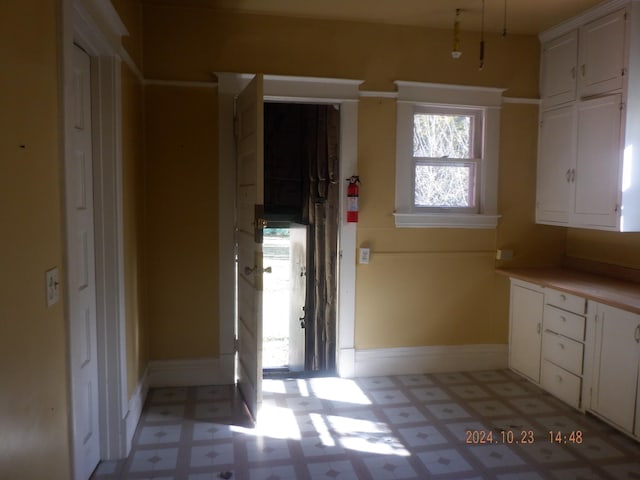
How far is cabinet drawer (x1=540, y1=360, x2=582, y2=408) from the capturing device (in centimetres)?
325

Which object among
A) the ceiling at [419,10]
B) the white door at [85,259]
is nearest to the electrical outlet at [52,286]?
the white door at [85,259]

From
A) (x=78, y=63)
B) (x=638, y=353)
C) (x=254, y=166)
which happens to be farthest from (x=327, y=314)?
(x=78, y=63)

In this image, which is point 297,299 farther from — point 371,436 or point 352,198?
point 371,436

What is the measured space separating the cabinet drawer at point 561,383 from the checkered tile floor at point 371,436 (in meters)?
0.07

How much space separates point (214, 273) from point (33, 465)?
228cm

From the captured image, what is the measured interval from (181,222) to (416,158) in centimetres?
181

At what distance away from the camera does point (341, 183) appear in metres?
3.72

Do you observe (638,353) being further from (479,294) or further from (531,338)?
(479,294)

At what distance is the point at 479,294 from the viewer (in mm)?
3986

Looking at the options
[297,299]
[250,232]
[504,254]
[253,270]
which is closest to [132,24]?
[250,232]

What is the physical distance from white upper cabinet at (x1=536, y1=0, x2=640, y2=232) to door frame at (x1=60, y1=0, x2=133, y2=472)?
2972 millimetres

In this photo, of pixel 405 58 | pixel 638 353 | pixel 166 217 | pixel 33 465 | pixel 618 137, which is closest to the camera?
pixel 33 465
